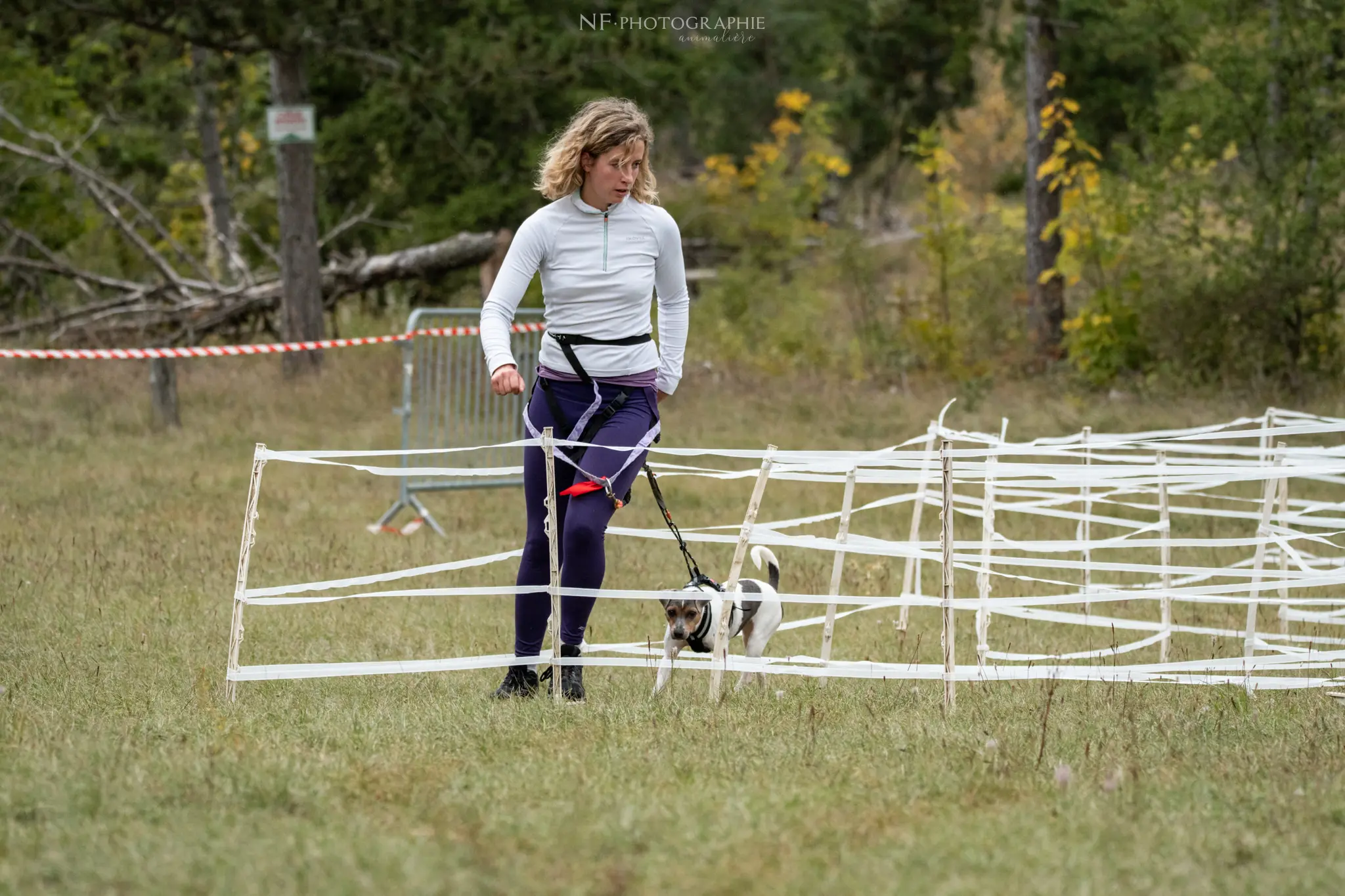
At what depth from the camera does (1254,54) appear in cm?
1571

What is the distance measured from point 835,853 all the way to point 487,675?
3.19m

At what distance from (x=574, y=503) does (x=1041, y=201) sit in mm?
14015

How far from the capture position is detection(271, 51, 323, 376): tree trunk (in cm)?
1734

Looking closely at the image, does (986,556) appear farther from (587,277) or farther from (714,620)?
(587,277)

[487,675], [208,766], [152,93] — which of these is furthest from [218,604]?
[152,93]

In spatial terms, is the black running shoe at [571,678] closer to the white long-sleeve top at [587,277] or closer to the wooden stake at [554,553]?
the wooden stake at [554,553]

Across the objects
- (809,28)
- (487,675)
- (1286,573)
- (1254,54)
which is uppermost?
(809,28)

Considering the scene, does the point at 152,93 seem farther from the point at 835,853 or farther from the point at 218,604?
the point at 835,853

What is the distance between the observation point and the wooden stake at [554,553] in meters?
5.43

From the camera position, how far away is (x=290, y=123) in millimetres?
16453

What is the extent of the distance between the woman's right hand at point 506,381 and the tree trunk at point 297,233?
1266 centimetres

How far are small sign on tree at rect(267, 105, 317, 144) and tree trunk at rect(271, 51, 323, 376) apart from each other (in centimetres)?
77

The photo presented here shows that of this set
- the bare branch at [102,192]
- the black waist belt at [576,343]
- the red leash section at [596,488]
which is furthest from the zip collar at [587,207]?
the bare branch at [102,192]

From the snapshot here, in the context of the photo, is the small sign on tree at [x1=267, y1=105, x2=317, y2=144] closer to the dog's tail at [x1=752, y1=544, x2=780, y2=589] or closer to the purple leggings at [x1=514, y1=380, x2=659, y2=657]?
the dog's tail at [x1=752, y1=544, x2=780, y2=589]
